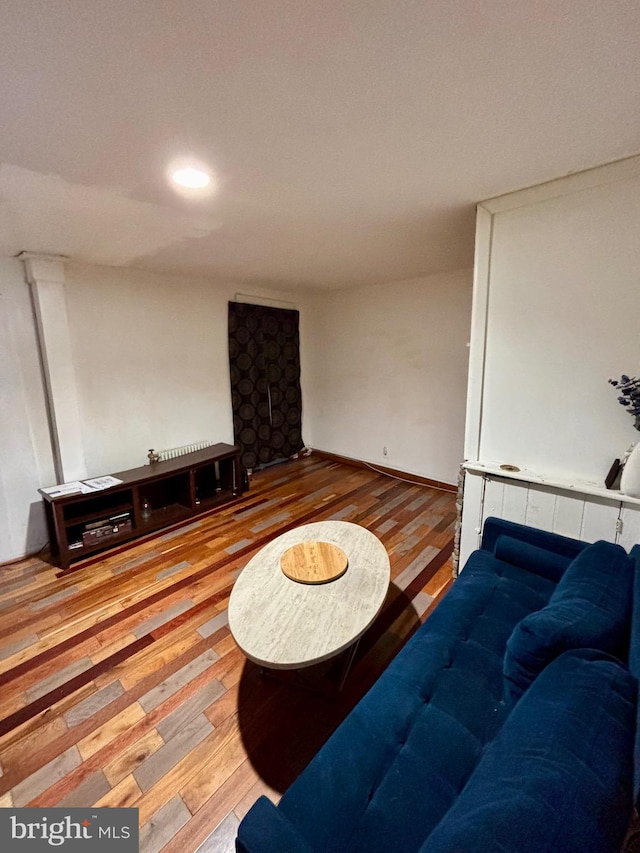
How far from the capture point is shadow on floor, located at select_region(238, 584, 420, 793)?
4.32 feet

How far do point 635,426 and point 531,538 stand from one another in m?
0.69

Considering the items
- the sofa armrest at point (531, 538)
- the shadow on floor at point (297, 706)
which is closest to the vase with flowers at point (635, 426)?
the sofa armrest at point (531, 538)

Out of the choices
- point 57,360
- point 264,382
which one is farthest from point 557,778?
point 264,382

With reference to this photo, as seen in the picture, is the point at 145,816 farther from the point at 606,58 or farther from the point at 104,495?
the point at 606,58

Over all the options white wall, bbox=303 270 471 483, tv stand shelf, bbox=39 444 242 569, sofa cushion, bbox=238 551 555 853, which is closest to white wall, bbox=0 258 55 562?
tv stand shelf, bbox=39 444 242 569

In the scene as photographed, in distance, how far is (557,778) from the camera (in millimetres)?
637

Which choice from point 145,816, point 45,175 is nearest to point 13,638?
point 145,816

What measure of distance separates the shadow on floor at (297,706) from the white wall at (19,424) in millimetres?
2164

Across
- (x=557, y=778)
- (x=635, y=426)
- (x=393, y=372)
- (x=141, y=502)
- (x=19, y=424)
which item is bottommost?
(x=141, y=502)

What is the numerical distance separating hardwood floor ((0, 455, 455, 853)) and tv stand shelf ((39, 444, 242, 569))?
162mm

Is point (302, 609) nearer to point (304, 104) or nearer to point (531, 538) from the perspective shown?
point (531, 538)

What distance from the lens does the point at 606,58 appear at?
968 millimetres

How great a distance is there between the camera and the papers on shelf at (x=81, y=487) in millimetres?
2618

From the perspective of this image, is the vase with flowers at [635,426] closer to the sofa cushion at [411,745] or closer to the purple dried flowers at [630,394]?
the purple dried flowers at [630,394]
